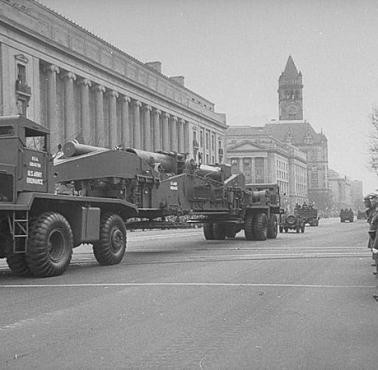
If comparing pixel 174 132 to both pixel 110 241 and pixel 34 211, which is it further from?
pixel 34 211

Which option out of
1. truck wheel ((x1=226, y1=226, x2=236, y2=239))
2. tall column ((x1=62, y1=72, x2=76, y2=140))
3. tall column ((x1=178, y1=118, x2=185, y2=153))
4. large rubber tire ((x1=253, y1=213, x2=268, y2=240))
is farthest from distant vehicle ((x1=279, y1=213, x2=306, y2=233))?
tall column ((x1=178, y1=118, x2=185, y2=153))

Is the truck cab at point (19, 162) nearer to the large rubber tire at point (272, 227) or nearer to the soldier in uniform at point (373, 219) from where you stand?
the soldier in uniform at point (373, 219)

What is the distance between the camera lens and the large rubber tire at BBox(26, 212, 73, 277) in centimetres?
1186

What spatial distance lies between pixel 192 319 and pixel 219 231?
19.2 meters

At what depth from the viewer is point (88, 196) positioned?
15.9 m

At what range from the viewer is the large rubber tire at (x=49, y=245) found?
1186 centimetres

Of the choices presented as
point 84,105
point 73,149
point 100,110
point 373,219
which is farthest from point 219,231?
point 100,110

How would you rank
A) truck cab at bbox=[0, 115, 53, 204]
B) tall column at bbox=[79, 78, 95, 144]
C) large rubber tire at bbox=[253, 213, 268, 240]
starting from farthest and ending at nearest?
tall column at bbox=[79, 78, 95, 144]
large rubber tire at bbox=[253, 213, 268, 240]
truck cab at bbox=[0, 115, 53, 204]

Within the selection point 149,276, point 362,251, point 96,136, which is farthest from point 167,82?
point 149,276

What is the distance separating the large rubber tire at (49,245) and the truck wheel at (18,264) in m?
0.45

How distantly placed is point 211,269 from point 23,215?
4.22 metres

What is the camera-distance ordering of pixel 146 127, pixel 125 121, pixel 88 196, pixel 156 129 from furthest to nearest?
1. pixel 156 129
2. pixel 146 127
3. pixel 125 121
4. pixel 88 196

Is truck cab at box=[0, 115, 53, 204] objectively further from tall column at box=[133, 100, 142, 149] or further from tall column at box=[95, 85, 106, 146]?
tall column at box=[133, 100, 142, 149]

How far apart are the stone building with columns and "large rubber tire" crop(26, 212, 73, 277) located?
101 ft
